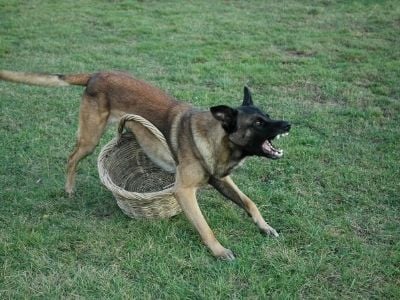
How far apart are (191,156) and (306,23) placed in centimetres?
741

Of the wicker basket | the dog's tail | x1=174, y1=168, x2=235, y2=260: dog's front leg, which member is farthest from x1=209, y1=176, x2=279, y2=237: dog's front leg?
the dog's tail

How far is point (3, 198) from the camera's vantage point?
4.71 m

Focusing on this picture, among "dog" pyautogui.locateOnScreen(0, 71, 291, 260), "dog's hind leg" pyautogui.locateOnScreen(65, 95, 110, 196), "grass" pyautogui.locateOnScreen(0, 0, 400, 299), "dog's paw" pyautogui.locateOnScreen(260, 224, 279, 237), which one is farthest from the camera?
"dog's hind leg" pyautogui.locateOnScreen(65, 95, 110, 196)

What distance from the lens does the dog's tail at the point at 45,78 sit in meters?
4.36

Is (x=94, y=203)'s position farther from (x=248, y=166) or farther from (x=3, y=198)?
(x=248, y=166)

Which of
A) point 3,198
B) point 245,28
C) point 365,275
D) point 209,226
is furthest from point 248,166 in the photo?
point 245,28

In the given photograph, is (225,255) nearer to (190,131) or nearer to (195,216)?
(195,216)

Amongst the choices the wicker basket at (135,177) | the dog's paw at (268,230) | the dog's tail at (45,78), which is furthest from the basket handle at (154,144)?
the dog's paw at (268,230)

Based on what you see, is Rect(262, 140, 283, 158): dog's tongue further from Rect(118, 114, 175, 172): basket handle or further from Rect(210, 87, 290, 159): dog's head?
Rect(118, 114, 175, 172): basket handle

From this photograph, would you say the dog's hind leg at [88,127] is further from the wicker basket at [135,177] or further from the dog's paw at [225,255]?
the dog's paw at [225,255]

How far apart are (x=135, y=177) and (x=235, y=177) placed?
1.10 metres

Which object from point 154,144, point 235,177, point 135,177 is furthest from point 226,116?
point 135,177

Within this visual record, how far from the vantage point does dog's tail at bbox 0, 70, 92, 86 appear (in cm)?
436

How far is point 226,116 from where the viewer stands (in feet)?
12.3
